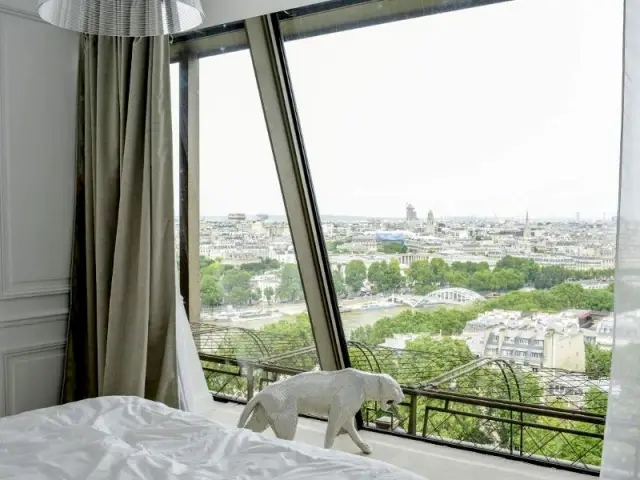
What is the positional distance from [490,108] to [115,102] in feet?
6.10

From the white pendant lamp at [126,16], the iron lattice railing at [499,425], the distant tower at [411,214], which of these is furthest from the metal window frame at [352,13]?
the iron lattice railing at [499,425]

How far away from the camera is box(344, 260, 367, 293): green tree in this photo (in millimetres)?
3078

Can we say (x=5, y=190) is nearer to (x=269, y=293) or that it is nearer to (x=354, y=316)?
(x=269, y=293)

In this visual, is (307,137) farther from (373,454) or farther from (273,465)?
(273,465)

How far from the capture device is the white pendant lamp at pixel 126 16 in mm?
1964

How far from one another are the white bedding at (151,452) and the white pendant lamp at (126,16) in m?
1.22

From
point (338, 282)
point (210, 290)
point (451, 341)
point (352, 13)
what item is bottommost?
point (451, 341)

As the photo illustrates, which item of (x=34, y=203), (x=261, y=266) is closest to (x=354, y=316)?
(x=261, y=266)

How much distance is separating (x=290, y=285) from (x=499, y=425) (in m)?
1.21

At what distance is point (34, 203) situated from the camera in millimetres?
3279

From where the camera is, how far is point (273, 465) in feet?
5.40

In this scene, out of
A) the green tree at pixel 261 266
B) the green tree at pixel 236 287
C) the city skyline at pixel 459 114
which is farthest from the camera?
the green tree at pixel 236 287

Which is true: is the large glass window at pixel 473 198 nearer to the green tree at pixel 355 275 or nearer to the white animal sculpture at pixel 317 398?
the green tree at pixel 355 275

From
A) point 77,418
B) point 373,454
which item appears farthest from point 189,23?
point 373,454
